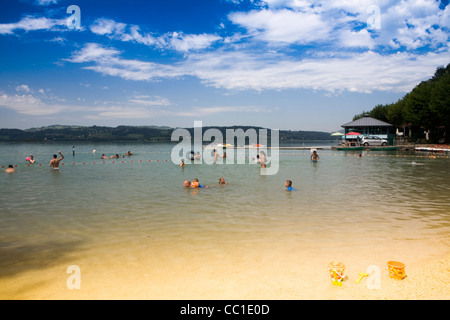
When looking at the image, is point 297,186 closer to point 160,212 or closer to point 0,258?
point 160,212

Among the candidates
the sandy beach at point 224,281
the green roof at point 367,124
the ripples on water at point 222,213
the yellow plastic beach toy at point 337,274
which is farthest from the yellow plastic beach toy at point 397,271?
the green roof at point 367,124

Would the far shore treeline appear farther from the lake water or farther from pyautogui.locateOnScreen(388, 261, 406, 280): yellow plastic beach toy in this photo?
pyautogui.locateOnScreen(388, 261, 406, 280): yellow plastic beach toy

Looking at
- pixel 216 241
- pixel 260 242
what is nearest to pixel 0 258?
pixel 216 241

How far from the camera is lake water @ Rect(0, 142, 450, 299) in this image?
7223 mm

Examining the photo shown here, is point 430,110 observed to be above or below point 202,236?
above

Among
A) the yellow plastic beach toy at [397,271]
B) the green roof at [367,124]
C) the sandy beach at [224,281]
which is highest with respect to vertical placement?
the green roof at [367,124]

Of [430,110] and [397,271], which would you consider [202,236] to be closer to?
[397,271]

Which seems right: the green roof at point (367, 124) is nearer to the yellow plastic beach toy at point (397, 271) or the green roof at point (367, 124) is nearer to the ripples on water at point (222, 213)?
the ripples on water at point (222, 213)

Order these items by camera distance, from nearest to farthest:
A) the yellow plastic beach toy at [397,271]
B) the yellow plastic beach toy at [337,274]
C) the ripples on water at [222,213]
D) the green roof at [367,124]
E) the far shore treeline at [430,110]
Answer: the yellow plastic beach toy at [337,274] → the yellow plastic beach toy at [397,271] → the ripples on water at [222,213] → the far shore treeline at [430,110] → the green roof at [367,124]

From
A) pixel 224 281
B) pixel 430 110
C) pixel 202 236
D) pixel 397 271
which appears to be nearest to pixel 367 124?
pixel 430 110

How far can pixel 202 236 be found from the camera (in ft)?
34.9

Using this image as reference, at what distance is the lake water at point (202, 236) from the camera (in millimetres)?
7223
